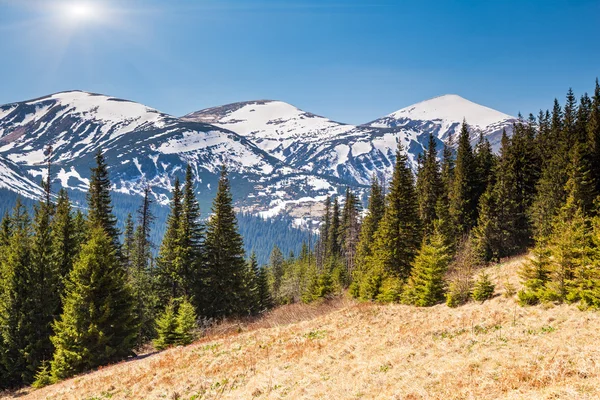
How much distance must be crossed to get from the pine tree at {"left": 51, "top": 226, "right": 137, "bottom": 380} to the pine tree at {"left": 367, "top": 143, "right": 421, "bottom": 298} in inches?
783

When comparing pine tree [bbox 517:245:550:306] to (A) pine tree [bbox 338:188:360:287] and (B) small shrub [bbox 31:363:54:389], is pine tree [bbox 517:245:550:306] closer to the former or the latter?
(B) small shrub [bbox 31:363:54:389]

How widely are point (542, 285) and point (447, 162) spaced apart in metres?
47.1

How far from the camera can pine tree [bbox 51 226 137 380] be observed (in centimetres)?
2291

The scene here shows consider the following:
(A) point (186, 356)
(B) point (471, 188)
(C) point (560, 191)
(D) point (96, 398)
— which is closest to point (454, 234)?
(B) point (471, 188)

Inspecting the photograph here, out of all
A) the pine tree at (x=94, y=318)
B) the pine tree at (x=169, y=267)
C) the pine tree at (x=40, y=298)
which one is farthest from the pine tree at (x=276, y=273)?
the pine tree at (x=94, y=318)

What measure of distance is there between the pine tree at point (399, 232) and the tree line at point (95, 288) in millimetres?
14952

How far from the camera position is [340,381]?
10.9 m

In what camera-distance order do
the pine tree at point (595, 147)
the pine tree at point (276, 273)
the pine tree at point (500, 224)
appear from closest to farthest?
the pine tree at point (595, 147) < the pine tree at point (500, 224) < the pine tree at point (276, 273)

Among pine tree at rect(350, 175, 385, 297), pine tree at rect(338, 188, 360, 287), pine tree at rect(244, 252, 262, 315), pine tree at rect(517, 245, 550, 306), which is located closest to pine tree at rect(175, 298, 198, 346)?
pine tree at rect(517, 245, 550, 306)

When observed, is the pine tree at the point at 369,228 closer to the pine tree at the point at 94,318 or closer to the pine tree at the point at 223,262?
the pine tree at the point at 223,262

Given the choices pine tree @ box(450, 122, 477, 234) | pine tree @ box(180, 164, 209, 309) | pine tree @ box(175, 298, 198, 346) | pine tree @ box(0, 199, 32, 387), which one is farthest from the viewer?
pine tree @ box(450, 122, 477, 234)

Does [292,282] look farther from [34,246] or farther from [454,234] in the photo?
[34,246]

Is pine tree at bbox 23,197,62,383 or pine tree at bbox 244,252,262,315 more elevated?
pine tree at bbox 23,197,62,383

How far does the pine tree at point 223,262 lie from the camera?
121 ft
